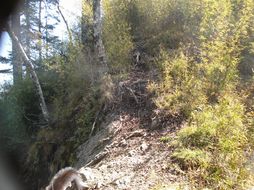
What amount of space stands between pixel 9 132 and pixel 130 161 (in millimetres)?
5627

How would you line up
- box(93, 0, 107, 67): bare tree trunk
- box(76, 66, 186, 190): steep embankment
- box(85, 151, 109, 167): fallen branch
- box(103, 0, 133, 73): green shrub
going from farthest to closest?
box(93, 0, 107, 67): bare tree trunk
box(103, 0, 133, 73): green shrub
box(85, 151, 109, 167): fallen branch
box(76, 66, 186, 190): steep embankment

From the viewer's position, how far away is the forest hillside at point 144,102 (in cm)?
397

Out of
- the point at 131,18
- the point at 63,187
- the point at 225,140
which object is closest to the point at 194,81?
the point at 225,140

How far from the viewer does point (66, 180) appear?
13.7 ft

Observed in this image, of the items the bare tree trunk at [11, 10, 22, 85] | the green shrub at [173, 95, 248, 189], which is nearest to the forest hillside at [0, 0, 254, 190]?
the green shrub at [173, 95, 248, 189]

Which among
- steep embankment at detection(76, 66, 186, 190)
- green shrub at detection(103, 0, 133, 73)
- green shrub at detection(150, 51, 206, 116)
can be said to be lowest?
steep embankment at detection(76, 66, 186, 190)

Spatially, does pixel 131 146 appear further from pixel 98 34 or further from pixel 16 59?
pixel 16 59

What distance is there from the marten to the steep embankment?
13cm

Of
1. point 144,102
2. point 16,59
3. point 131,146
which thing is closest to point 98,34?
point 144,102

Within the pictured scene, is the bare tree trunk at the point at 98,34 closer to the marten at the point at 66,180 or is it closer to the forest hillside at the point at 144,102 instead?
the forest hillside at the point at 144,102

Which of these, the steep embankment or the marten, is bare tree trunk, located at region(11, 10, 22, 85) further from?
the marten

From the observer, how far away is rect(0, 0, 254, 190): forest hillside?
397 cm

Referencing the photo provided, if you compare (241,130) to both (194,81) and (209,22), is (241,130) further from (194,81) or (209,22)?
(209,22)

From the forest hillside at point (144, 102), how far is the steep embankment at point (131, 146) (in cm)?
2
